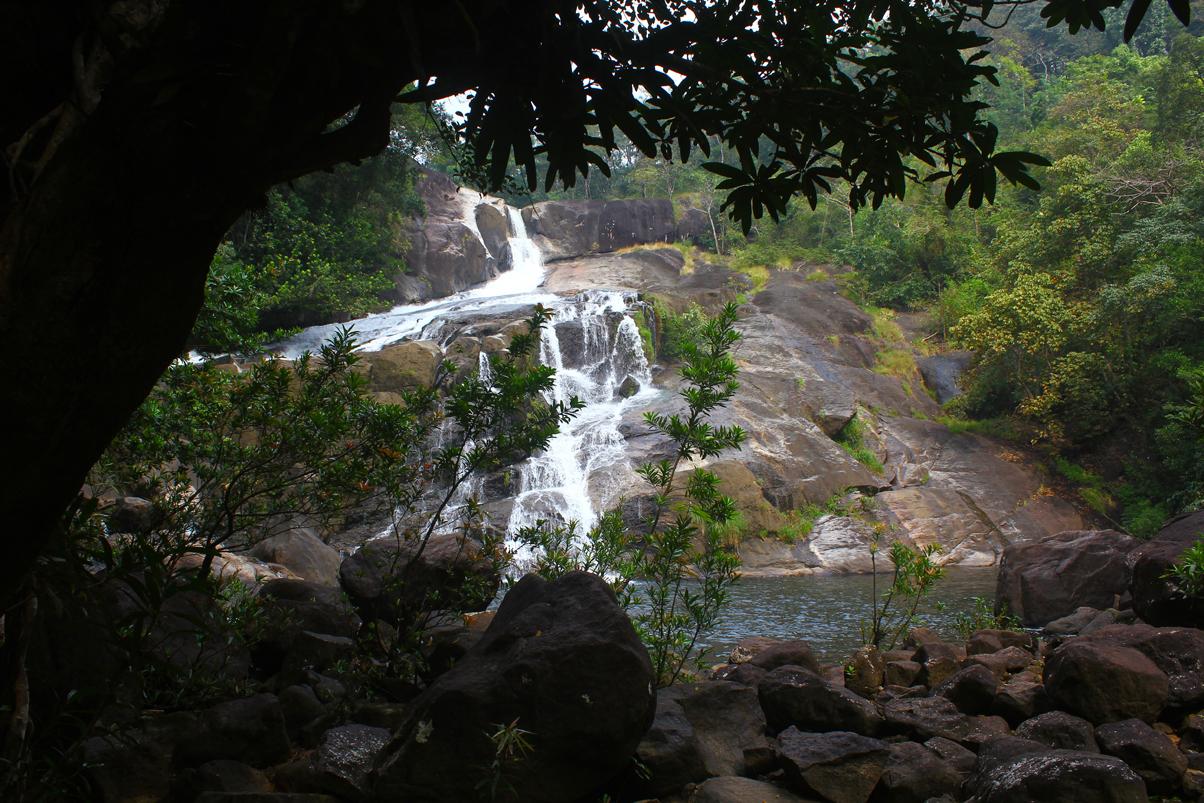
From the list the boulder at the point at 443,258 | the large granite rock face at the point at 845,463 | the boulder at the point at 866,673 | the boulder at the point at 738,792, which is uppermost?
the boulder at the point at 443,258

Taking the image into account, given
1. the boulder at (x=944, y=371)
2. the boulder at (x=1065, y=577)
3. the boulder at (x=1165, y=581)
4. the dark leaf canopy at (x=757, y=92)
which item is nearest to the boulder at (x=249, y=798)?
the dark leaf canopy at (x=757, y=92)

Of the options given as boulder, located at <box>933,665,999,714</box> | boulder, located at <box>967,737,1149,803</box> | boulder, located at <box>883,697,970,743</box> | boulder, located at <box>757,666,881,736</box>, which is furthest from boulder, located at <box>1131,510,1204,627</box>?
boulder, located at <box>967,737,1149,803</box>

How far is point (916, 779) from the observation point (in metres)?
4.16

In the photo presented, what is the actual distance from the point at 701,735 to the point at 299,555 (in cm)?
627

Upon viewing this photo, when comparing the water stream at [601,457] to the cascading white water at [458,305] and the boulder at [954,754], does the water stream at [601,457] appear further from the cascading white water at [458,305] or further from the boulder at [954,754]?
the boulder at [954,754]

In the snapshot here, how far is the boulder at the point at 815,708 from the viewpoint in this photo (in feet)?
16.7

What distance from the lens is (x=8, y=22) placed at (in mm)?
1634

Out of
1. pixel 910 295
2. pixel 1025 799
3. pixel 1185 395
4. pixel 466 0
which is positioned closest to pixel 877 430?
pixel 1185 395

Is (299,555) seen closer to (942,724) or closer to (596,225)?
(942,724)

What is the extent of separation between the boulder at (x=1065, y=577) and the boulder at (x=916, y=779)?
760 cm

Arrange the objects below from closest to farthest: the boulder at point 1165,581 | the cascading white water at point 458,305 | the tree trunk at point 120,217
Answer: the tree trunk at point 120,217, the boulder at point 1165,581, the cascading white water at point 458,305

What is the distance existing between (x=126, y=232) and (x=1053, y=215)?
2343 cm

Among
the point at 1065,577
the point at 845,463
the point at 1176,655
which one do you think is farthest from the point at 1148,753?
the point at 845,463

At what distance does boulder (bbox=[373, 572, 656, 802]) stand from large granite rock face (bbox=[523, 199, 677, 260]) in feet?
109
